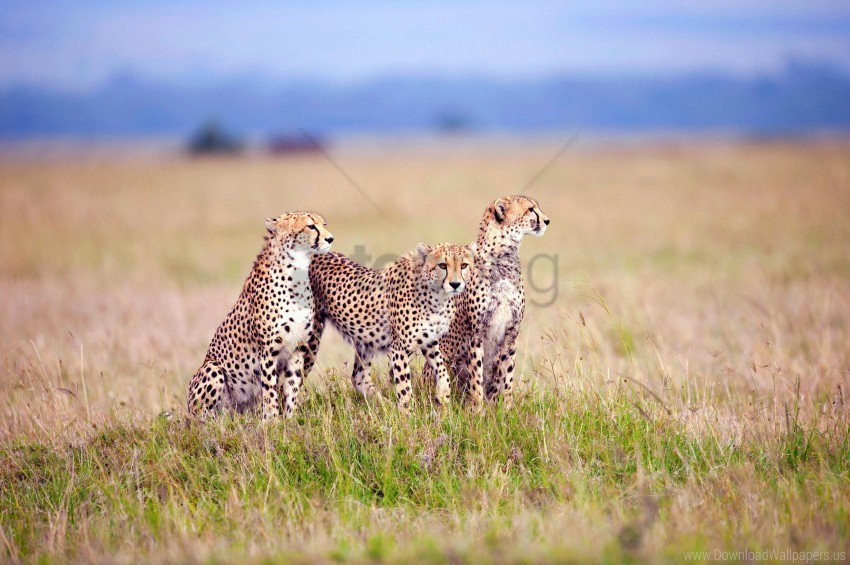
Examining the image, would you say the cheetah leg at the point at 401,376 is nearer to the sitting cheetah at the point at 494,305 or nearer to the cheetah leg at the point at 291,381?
the sitting cheetah at the point at 494,305

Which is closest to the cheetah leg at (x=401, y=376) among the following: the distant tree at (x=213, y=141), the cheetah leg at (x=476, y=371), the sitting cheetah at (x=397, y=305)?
the sitting cheetah at (x=397, y=305)

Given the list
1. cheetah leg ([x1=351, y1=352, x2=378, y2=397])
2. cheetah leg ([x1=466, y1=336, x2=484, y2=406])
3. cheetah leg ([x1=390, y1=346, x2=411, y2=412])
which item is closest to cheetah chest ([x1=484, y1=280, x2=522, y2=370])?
cheetah leg ([x1=466, y1=336, x2=484, y2=406])

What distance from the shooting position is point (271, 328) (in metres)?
4.79

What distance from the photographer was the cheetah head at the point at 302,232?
15.3ft

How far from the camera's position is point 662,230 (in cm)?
1420

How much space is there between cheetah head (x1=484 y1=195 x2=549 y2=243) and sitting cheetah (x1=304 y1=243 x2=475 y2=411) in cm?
25

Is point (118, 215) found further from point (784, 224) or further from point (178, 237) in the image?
point (784, 224)

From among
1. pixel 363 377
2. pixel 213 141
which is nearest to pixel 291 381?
pixel 363 377

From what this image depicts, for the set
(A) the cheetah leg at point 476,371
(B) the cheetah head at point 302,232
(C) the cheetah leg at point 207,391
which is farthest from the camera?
(C) the cheetah leg at point 207,391

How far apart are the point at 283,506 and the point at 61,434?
5.45ft

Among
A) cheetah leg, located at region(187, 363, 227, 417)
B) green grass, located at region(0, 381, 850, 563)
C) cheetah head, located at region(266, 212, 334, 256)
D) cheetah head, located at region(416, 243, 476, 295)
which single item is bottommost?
green grass, located at region(0, 381, 850, 563)

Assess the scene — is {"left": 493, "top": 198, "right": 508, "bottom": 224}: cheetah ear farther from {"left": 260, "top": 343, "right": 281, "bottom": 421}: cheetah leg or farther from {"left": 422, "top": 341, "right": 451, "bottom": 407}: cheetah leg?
{"left": 260, "top": 343, "right": 281, "bottom": 421}: cheetah leg

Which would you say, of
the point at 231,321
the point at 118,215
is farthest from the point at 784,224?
the point at 118,215

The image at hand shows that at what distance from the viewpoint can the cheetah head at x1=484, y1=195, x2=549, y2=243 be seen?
5035 mm
